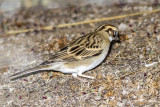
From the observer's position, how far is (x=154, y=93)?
589cm

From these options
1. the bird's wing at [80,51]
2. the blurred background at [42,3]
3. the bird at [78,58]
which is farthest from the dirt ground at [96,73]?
the blurred background at [42,3]

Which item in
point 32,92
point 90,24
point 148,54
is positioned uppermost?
point 90,24

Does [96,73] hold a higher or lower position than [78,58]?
lower

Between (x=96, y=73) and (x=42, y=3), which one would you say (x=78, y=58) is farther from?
(x=42, y=3)

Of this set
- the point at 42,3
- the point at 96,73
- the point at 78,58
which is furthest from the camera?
the point at 42,3

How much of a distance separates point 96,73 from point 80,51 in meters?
0.71

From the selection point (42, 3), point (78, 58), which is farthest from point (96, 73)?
point (42, 3)

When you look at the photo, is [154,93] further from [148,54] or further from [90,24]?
[90,24]

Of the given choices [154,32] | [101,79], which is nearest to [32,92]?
[101,79]

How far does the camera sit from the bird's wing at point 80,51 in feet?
22.0

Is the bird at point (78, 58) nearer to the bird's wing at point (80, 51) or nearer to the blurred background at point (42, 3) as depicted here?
the bird's wing at point (80, 51)

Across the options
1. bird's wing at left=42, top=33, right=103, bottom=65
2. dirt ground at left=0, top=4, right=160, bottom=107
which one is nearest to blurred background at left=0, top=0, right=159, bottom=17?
dirt ground at left=0, top=4, right=160, bottom=107

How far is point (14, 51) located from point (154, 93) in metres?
5.09

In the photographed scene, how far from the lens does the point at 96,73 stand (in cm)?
705
